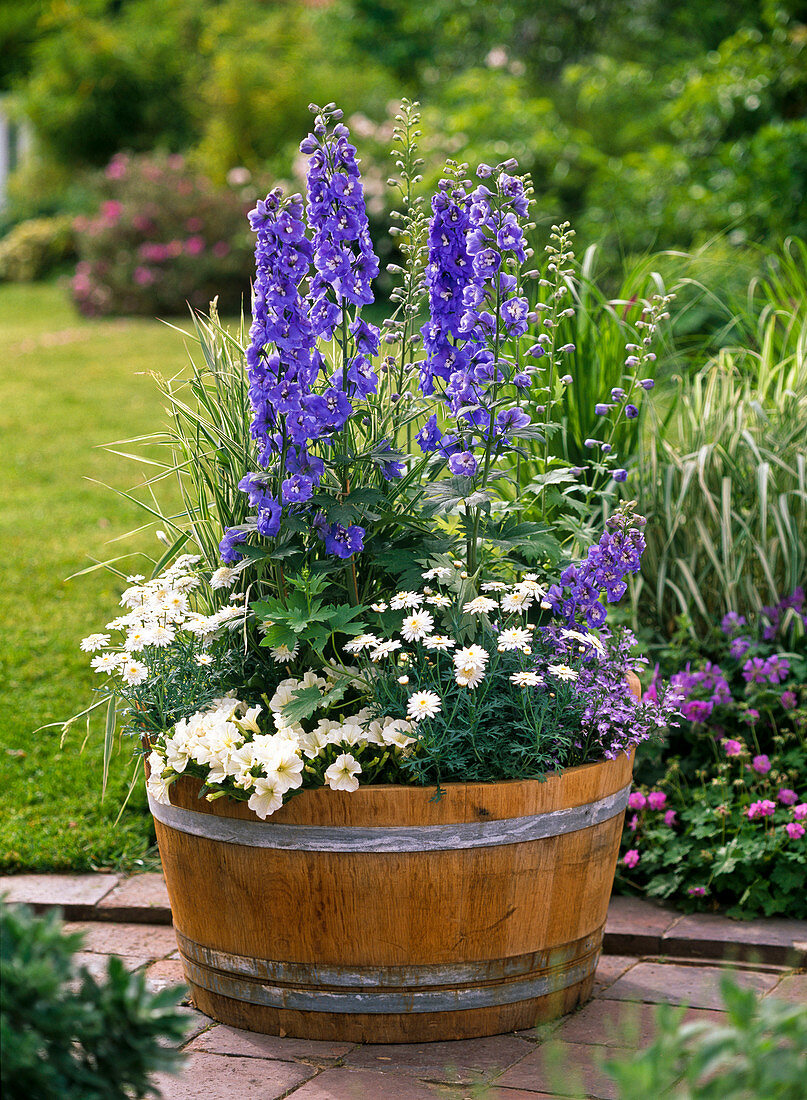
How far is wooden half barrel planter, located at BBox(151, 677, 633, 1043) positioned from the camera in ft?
6.70

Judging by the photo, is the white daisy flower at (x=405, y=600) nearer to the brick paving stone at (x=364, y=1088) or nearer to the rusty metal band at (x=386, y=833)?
the rusty metal band at (x=386, y=833)

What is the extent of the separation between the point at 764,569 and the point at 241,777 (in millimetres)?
1816

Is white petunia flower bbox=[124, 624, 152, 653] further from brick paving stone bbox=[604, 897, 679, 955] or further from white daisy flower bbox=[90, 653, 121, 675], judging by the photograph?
brick paving stone bbox=[604, 897, 679, 955]

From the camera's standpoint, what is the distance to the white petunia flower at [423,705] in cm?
203

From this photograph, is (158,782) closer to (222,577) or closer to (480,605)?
(222,577)

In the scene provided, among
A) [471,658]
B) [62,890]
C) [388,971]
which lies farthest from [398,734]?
[62,890]

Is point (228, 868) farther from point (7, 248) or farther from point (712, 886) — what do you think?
point (7, 248)

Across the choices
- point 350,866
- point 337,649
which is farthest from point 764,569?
point 350,866

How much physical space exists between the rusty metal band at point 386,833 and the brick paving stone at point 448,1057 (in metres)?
0.40

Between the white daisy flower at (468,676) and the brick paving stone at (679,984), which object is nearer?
the white daisy flower at (468,676)

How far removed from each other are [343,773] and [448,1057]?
57 centimetres

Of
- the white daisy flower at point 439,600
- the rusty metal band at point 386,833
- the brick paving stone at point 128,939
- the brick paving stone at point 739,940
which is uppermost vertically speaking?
the white daisy flower at point 439,600

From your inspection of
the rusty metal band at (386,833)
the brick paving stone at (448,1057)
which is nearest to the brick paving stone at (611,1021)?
the brick paving stone at (448,1057)

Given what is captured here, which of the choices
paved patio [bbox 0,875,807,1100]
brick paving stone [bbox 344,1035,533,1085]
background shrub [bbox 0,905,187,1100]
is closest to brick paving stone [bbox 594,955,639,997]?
paved patio [bbox 0,875,807,1100]
